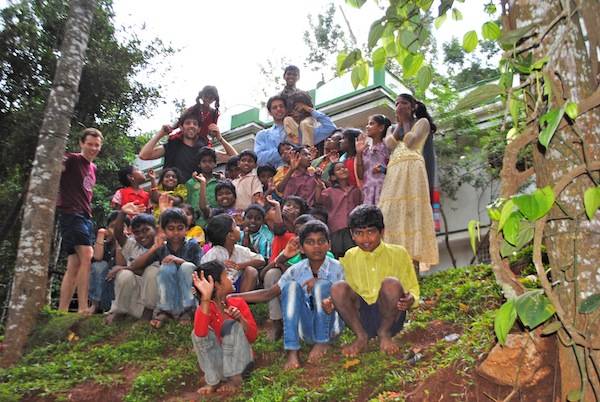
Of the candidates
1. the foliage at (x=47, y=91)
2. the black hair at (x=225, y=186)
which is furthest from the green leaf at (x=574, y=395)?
the foliage at (x=47, y=91)

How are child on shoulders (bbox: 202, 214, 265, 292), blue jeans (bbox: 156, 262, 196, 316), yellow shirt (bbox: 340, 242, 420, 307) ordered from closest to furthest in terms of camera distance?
yellow shirt (bbox: 340, 242, 420, 307)
child on shoulders (bbox: 202, 214, 265, 292)
blue jeans (bbox: 156, 262, 196, 316)

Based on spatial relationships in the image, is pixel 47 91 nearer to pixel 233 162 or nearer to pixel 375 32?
pixel 233 162

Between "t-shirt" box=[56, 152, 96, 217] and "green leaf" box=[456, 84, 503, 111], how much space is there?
5.21 m

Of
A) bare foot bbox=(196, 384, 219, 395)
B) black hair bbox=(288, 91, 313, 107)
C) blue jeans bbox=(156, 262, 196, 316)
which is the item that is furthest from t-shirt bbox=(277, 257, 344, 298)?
black hair bbox=(288, 91, 313, 107)

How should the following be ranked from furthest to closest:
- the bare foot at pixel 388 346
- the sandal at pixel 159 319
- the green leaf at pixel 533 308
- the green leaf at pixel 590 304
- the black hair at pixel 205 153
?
the black hair at pixel 205 153, the sandal at pixel 159 319, the bare foot at pixel 388 346, the green leaf at pixel 590 304, the green leaf at pixel 533 308

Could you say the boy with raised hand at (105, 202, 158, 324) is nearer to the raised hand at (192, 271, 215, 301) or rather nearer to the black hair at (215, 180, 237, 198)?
the black hair at (215, 180, 237, 198)

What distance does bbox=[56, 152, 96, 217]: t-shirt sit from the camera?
20.5 ft

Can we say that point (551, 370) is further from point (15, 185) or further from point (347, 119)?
point (15, 185)

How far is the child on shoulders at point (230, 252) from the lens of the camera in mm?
5457

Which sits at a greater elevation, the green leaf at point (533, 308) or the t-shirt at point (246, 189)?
the t-shirt at point (246, 189)

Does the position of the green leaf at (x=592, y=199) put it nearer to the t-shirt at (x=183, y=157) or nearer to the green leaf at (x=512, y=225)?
the green leaf at (x=512, y=225)

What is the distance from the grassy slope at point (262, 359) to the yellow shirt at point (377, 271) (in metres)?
0.40

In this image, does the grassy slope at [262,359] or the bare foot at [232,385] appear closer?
the grassy slope at [262,359]

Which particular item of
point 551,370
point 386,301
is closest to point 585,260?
point 551,370
